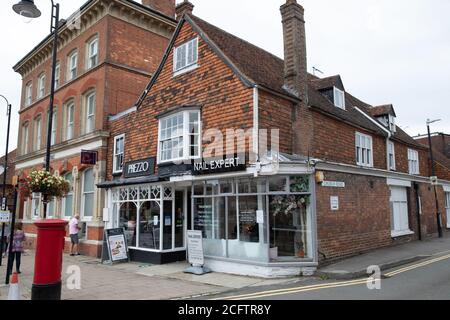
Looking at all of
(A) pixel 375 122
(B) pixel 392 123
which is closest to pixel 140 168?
(A) pixel 375 122

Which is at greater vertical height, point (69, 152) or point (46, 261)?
point (69, 152)

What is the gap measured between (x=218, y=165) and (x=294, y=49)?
220 inches

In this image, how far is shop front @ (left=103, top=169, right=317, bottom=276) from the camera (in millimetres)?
11602

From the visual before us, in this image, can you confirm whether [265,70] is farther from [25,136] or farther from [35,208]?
[25,136]

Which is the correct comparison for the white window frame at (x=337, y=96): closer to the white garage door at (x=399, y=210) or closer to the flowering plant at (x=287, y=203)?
the white garage door at (x=399, y=210)

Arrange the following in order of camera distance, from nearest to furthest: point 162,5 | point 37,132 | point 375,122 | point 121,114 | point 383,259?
1. point 383,259
2. point 121,114
3. point 375,122
4. point 162,5
5. point 37,132

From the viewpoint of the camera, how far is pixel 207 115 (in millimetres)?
13539

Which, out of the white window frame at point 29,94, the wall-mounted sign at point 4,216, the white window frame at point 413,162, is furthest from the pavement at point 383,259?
the white window frame at point 29,94

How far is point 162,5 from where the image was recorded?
75.5 ft

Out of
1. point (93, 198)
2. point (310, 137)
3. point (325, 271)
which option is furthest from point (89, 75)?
point (325, 271)

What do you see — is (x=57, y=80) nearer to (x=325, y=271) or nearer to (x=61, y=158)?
(x=61, y=158)

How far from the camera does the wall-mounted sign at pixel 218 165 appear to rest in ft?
38.8

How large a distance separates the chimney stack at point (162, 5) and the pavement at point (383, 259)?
18.0 meters

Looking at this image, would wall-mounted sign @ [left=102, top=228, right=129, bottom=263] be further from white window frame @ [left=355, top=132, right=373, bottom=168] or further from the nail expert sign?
white window frame @ [left=355, top=132, right=373, bottom=168]
